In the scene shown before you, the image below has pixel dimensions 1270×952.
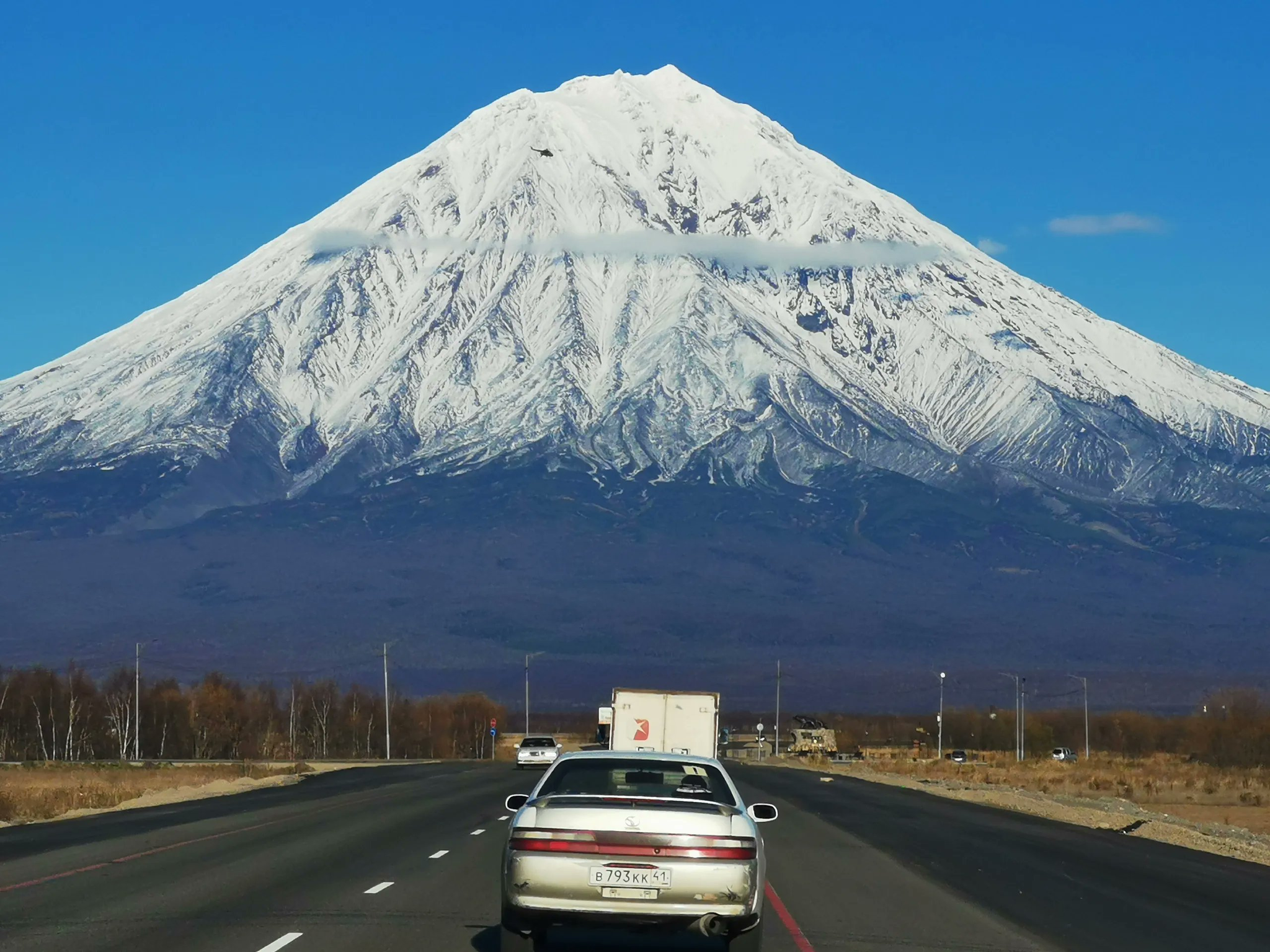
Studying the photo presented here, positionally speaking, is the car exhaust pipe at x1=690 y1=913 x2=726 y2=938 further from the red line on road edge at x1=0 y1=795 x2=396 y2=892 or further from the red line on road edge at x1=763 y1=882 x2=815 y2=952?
the red line on road edge at x1=0 y1=795 x2=396 y2=892

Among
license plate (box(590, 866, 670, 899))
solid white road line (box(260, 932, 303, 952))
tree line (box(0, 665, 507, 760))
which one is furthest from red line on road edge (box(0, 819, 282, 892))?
tree line (box(0, 665, 507, 760))

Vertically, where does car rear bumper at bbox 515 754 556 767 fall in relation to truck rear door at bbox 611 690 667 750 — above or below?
below

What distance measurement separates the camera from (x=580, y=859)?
46.8 feet

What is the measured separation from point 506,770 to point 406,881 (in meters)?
47.7

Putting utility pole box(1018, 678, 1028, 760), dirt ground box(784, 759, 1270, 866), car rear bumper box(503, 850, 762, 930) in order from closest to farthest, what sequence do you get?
1. car rear bumper box(503, 850, 762, 930)
2. dirt ground box(784, 759, 1270, 866)
3. utility pole box(1018, 678, 1028, 760)

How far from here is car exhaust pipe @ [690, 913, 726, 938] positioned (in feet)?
46.6

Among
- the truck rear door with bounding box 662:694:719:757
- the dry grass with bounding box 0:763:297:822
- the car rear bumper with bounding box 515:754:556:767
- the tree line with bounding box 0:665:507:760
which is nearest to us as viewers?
the dry grass with bounding box 0:763:297:822

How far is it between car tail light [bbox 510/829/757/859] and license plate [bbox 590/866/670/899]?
12cm

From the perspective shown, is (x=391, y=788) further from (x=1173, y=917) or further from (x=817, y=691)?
(x=817, y=691)

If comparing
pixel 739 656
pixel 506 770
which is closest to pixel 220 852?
pixel 506 770

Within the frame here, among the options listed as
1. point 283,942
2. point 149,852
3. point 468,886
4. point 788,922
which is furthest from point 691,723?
point 283,942

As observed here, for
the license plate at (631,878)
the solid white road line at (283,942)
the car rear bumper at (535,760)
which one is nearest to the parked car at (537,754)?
the car rear bumper at (535,760)

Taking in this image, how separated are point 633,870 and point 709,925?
28.0 inches

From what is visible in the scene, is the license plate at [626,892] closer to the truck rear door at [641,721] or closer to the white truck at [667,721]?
the white truck at [667,721]
